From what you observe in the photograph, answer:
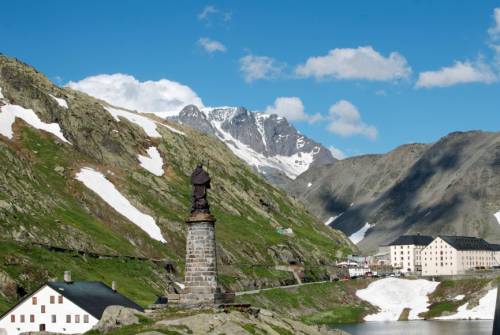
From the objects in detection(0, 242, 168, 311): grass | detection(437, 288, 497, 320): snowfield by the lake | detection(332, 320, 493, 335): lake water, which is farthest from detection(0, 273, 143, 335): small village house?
detection(437, 288, 497, 320): snowfield by the lake

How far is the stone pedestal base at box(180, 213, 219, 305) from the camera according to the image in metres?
79.1

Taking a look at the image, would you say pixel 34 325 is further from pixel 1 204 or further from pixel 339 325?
pixel 339 325

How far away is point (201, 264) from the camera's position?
7912 centimetres

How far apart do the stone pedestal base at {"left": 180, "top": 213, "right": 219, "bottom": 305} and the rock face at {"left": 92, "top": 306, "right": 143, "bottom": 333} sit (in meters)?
4.83

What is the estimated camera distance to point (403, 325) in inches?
6905

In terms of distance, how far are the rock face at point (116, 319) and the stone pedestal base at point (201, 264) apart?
4831 millimetres

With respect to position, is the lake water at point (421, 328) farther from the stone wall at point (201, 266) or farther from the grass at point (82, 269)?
the stone wall at point (201, 266)

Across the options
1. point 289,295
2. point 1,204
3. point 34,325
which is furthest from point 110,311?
point 289,295

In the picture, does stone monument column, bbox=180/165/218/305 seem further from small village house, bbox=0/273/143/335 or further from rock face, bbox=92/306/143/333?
small village house, bbox=0/273/143/335

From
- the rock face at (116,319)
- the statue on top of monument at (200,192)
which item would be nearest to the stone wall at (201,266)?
the statue on top of monument at (200,192)

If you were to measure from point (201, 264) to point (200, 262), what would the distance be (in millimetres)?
203

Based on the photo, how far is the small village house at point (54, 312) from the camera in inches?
3661

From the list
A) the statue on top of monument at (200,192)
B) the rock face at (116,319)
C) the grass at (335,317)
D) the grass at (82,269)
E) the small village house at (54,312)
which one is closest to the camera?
the rock face at (116,319)

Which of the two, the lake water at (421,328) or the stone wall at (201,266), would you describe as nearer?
the stone wall at (201,266)
